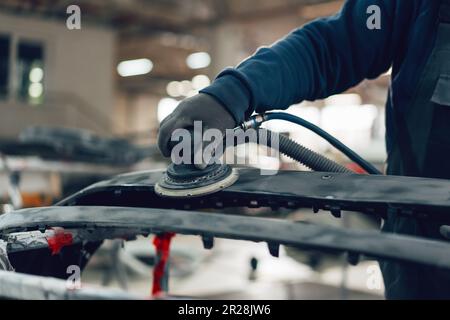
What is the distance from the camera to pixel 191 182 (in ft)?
3.60

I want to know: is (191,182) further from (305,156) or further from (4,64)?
(4,64)

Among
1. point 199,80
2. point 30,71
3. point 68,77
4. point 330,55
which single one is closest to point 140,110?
point 199,80

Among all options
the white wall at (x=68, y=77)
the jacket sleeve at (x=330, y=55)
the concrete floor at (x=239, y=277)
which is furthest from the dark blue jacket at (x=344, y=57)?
the white wall at (x=68, y=77)

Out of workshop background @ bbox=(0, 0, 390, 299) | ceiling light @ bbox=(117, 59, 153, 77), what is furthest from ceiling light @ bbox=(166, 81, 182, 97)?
ceiling light @ bbox=(117, 59, 153, 77)

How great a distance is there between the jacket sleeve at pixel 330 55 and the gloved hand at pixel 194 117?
14cm

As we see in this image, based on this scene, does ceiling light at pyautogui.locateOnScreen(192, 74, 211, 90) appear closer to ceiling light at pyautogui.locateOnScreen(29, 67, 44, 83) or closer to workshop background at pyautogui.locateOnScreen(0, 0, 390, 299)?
workshop background at pyautogui.locateOnScreen(0, 0, 390, 299)

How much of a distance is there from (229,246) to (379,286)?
225 cm

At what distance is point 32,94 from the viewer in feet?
37.1

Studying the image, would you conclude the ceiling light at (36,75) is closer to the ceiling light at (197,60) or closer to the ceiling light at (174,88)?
the ceiling light at (197,60)

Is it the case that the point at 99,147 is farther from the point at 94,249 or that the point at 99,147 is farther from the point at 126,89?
the point at 126,89

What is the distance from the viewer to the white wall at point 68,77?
1083 centimetres

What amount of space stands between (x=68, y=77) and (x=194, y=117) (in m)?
11.1

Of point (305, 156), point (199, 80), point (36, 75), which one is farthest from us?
point (199, 80)
